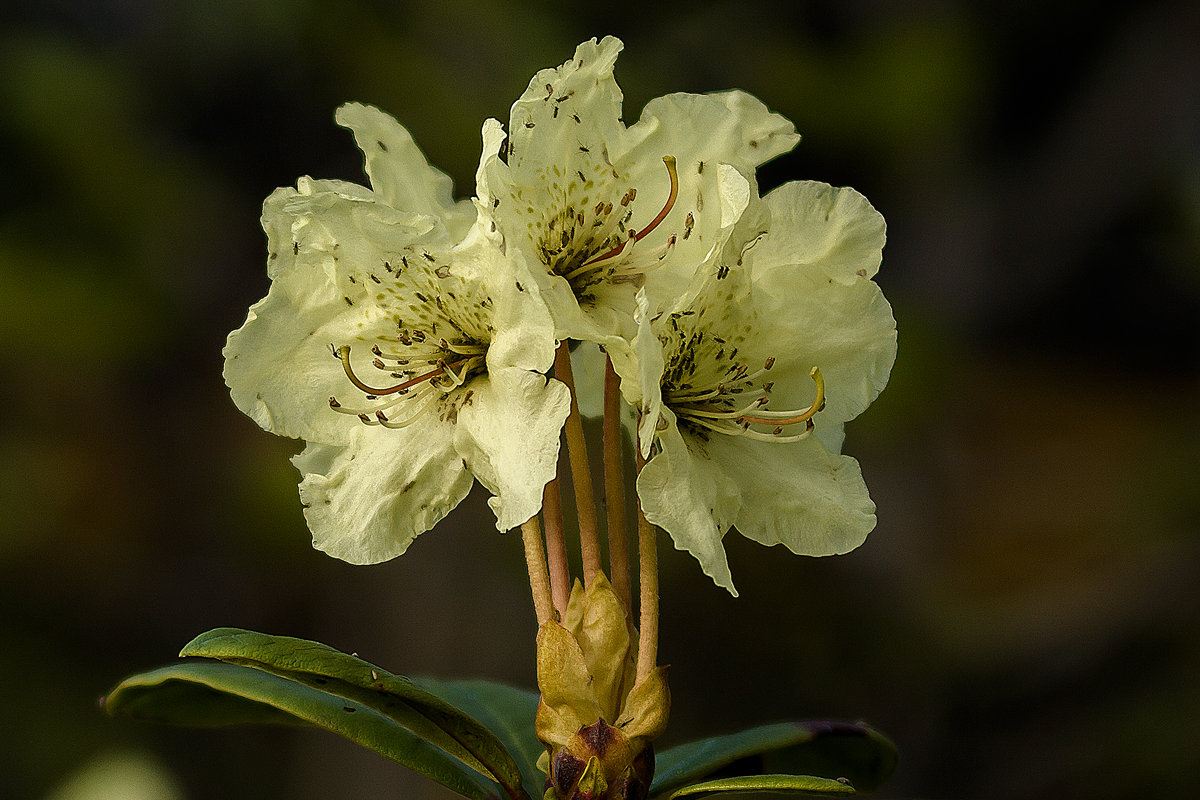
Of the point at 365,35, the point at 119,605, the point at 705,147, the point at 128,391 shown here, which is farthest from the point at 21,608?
the point at 705,147

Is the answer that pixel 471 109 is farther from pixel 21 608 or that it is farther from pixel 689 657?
pixel 21 608

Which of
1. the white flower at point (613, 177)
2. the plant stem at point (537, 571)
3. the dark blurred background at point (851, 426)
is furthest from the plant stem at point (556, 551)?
the dark blurred background at point (851, 426)

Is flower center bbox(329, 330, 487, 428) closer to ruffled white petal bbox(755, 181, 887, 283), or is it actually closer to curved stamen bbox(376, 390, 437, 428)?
curved stamen bbox(376, 390, 437, 428)

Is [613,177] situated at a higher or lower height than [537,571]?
higher

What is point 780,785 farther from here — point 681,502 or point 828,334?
point 828,334

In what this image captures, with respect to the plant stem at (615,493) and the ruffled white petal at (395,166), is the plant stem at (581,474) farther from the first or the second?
the ruffled white petal at (395,166)

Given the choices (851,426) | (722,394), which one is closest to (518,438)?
(722,394)

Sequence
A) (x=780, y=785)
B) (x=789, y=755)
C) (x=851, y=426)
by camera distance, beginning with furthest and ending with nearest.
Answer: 1. (x=851, y=426)
2. (x=789, y=755)
3. (x=780, y=785)
